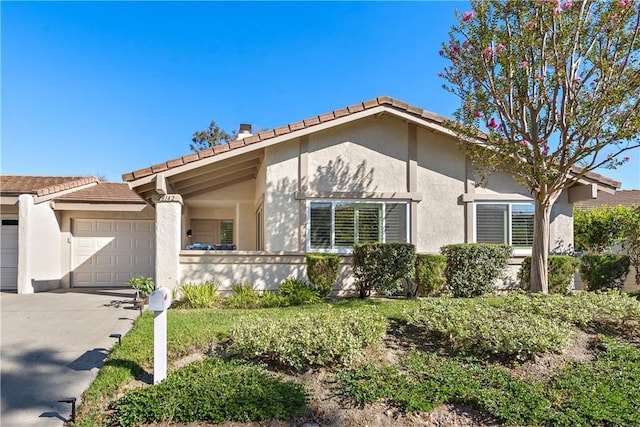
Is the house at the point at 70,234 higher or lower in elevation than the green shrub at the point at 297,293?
higher

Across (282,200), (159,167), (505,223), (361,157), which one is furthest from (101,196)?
(505,223)

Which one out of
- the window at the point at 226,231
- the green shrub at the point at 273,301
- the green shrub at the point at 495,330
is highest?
the window at the point at 226,231

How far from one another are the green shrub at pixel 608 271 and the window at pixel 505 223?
1619mm

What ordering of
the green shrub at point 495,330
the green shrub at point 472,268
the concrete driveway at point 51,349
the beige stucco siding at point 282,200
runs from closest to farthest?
the concrete driveway at point 51,349
the green shrub at point 495,330
the green shrub at point 472,268
the beige stucco siding at point 282,200

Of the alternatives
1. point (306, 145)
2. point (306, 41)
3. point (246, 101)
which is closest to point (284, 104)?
point (246, 101)

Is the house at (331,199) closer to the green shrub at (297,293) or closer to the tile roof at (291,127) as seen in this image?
the tile roof at (291,127)

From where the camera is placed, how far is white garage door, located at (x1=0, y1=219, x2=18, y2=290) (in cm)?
1183

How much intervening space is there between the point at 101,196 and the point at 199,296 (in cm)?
714

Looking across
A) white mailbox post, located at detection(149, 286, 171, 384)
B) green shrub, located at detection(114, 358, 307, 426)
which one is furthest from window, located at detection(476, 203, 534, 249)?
white mailbox post, located at detection(149, 286, 171, 384)

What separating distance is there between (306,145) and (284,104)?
13.5m

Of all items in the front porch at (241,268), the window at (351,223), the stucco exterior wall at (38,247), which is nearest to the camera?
the front porch at (241,268)

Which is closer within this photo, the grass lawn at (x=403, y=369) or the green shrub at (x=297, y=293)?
the grass lawn at (x=403, y=369)

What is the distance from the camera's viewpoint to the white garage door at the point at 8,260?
38.8 ft

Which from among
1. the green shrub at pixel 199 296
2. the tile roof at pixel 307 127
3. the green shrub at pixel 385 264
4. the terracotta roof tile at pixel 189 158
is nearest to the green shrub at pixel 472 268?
the green shrub at pixel 385 264
